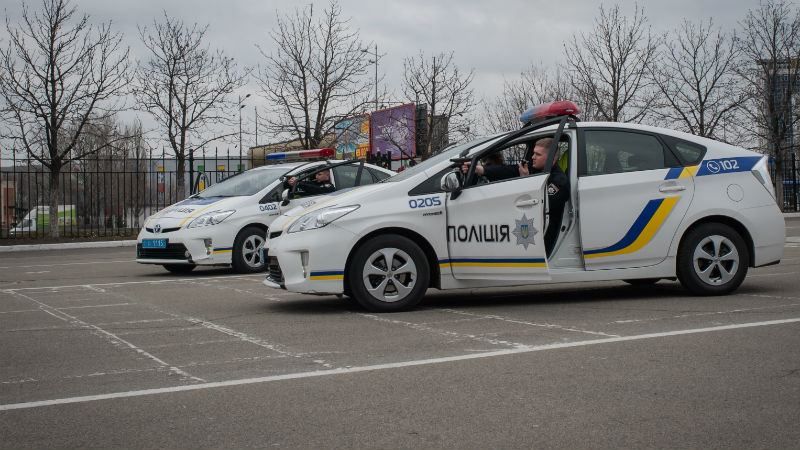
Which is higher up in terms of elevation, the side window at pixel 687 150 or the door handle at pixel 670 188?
the side window at pixel 687 150

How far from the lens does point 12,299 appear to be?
35.5 ft

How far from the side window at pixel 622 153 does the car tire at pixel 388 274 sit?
187cm

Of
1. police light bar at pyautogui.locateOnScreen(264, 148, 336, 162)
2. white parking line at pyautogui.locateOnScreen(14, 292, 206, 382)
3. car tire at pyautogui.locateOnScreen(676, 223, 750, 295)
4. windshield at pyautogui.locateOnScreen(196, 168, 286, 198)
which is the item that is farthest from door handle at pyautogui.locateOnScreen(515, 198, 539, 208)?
police light bar at pyautogui.locateOnScreen(264, 148, 336, 162)

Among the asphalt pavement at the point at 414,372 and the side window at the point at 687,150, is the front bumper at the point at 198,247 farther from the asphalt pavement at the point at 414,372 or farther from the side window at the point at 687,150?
the side window at the point at 687,150

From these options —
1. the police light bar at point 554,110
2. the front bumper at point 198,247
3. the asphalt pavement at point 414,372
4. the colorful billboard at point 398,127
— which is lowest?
the asphalt pavement at point 414,372

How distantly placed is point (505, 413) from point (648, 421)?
2.29 ft

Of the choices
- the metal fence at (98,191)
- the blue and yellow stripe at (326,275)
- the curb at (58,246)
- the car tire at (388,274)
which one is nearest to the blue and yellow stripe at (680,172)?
the car tire at (388,274)

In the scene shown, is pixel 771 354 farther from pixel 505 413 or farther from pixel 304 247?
pixel 304 247

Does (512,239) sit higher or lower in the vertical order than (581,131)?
lower

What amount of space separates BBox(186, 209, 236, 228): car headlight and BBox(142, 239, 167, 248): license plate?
1.40 feet

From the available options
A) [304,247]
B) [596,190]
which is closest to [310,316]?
[304,247]

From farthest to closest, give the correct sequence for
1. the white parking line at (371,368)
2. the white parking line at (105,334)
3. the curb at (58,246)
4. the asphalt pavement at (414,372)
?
the curb at (58,246) → the white parking line at (105,334) → the white parking line at (371,368) → the asphalt pavement at (414,372)

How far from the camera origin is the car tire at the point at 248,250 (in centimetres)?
1334

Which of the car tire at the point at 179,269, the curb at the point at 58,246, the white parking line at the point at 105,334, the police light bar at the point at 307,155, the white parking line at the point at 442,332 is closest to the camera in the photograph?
the white parking line at the point at 105,334
